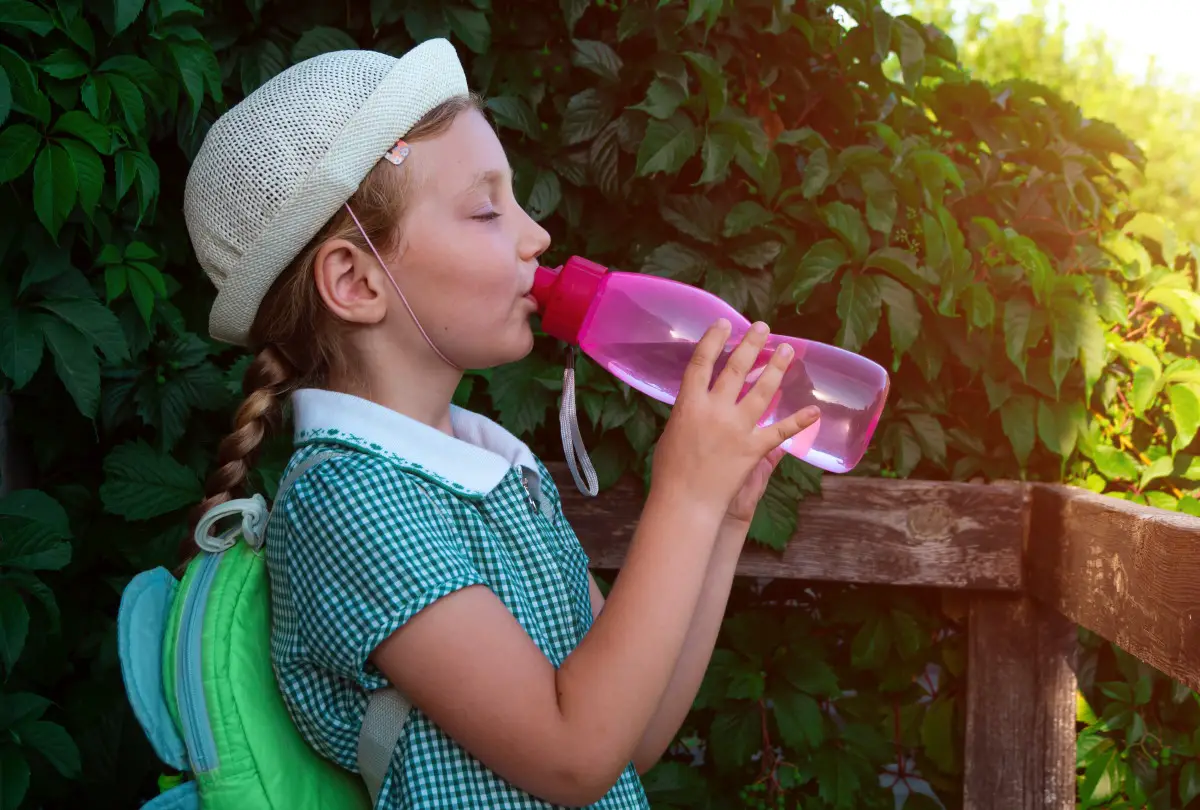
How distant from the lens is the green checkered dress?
114 cm

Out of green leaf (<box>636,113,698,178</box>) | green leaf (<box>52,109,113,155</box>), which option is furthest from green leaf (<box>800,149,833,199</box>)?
green leaf (<box>52,109,113,155</box>)

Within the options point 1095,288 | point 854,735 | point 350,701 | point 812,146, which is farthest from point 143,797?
point 1095,288

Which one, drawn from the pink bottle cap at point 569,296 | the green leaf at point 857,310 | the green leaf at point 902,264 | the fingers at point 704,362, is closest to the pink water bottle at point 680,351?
the pink bottle cap at point 569,296

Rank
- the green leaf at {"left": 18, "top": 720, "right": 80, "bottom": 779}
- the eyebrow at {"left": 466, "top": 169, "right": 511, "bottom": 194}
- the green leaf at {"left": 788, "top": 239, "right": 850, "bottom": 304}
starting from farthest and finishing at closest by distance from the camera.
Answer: the green leaf at {"left": 788, "top": 239, "right": 850, "bottom": 304}, the green leaf at {"left": 18, "top": 720, "right": 80, "bottom": 779}, the eyebrow at {"left": 466, "top": 169, "right": 511, "bottom": 194}

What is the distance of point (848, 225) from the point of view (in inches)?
81.7

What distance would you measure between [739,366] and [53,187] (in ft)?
3.74

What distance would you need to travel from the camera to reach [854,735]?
89.0 inches

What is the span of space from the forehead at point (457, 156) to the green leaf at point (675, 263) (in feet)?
2.37

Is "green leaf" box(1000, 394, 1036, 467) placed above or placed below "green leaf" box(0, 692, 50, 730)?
above

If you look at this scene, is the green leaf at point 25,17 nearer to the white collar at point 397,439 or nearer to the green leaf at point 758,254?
the white collar at point 397,439

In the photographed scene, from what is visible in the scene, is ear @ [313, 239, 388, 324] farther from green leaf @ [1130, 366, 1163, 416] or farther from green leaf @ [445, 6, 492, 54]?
green leaf @ [1130, 366, 1163, 416]

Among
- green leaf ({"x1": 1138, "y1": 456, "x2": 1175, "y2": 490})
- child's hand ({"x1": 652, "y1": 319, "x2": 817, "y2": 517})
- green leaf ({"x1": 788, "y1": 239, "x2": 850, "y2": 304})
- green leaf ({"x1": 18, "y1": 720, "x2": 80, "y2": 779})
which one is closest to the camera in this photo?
child's hand ({"x1": 652, "y1": 319, "x2": 817, "y2": 517})

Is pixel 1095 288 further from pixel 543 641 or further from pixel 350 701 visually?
pixel 350 701

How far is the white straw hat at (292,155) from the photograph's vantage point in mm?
1311
